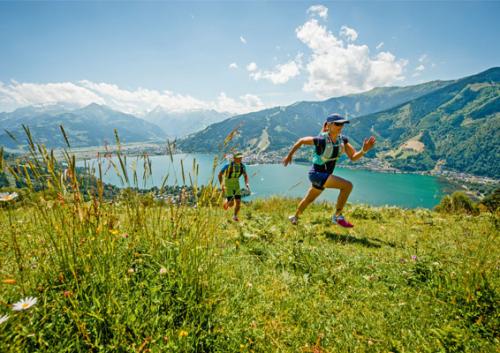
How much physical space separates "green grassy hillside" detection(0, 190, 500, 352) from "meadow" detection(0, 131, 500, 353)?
14mm

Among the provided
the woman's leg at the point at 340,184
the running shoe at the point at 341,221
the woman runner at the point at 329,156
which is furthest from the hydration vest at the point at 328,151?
the running shoe at the point at 341,221

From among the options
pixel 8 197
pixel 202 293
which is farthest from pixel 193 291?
pixel 8 197

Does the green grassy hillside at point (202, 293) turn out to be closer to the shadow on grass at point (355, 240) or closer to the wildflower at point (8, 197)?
the wildflower at point (8, 197)

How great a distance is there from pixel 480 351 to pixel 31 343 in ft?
12.2

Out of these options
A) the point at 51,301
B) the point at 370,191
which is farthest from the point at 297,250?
the point at 370,191

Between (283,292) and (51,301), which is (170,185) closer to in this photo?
(51,301)

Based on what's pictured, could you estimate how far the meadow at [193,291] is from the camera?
1866mm

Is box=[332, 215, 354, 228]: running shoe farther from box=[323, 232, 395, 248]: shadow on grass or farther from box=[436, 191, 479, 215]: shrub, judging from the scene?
box=[436, 191, 479, 215]: shrub

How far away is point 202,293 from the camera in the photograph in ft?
7.73

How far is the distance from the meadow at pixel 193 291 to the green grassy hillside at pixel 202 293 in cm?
1

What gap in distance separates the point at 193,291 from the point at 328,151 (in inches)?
216

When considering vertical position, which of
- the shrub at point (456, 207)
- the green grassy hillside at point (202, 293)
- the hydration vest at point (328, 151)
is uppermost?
the hydration vest at point (328, 151)

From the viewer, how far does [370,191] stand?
104562mm

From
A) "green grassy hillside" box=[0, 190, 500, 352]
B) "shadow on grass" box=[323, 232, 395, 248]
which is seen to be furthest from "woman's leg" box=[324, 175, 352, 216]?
"green grassy hillside" box=[0, 190, 500, 352]
